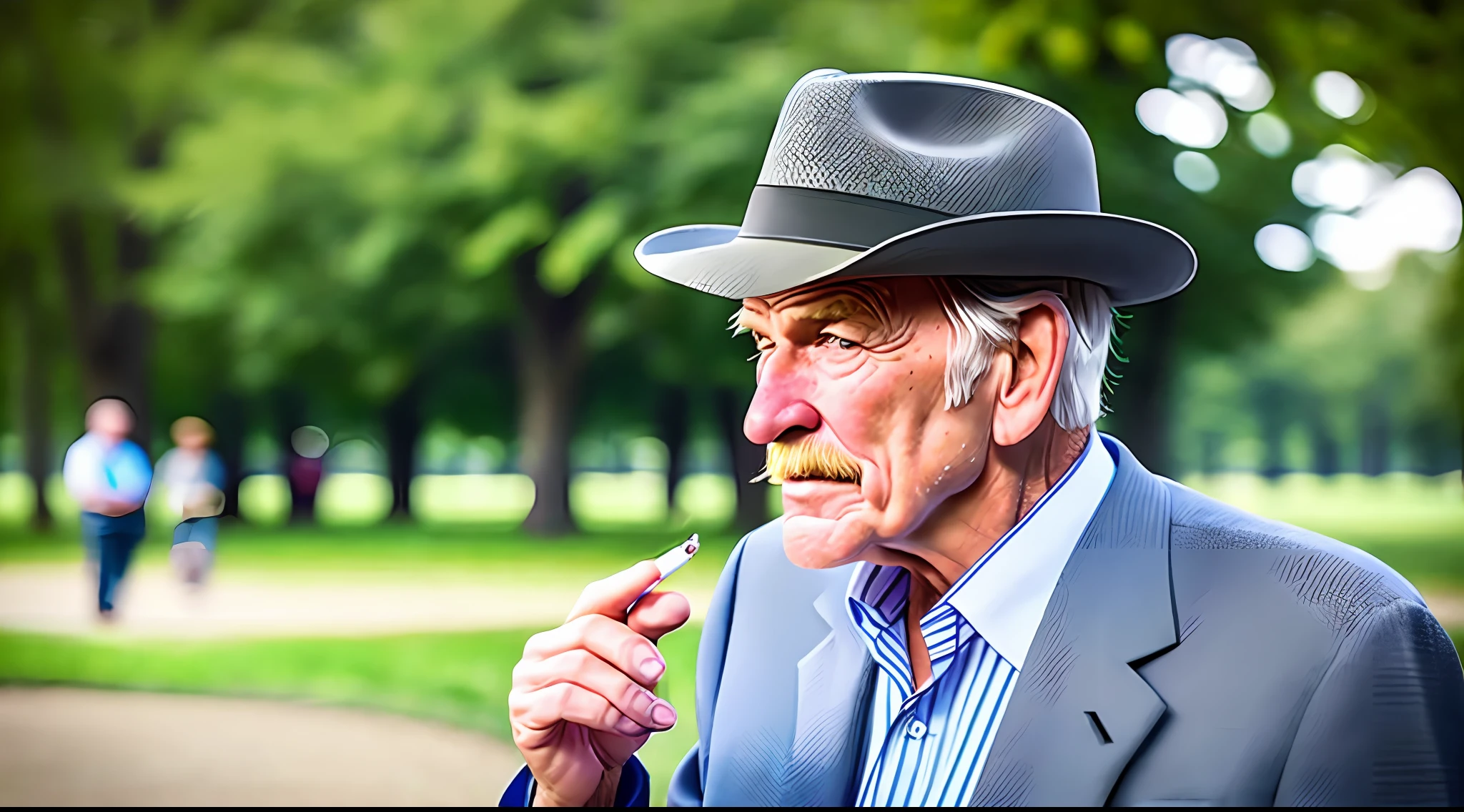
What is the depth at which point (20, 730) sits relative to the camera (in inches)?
Result: 303

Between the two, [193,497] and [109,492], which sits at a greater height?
[109,492]

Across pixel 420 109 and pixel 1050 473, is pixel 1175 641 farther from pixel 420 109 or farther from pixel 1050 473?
pixel 420 109

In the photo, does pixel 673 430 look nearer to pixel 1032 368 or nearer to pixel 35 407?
pixel 35 407

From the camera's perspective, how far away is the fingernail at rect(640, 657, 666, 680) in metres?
1.40

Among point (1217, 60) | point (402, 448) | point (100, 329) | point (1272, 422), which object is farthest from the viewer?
point (1272, 422)

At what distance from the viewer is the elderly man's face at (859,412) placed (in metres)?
1.42

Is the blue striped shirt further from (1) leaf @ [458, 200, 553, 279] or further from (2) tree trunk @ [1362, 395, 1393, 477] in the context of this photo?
(2) tree trunk @ [1362, 395, 1393, 477]

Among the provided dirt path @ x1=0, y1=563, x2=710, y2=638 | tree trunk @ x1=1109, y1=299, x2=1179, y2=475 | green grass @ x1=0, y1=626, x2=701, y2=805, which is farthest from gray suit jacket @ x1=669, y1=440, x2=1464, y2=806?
dirt path @ x1=0, y1=563, x2=710, y2=638

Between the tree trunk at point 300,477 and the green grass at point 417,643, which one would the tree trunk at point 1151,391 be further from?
the tree trunk at point 300,477

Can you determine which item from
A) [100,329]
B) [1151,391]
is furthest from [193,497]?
[1151,391]

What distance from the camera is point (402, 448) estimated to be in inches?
922

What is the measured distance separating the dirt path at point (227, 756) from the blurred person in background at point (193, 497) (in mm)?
3477

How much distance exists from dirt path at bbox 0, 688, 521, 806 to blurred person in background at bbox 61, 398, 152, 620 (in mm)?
2073

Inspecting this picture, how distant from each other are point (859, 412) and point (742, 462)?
1141 centimetres
